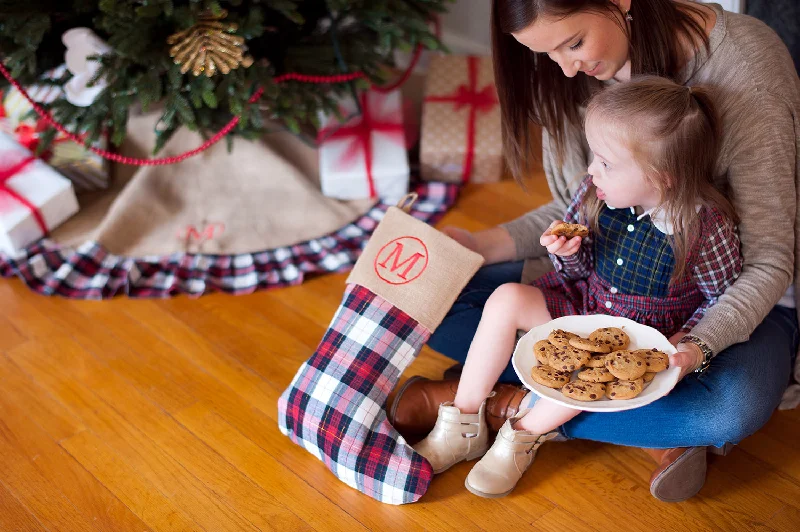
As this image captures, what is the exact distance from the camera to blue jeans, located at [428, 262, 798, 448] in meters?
1.34

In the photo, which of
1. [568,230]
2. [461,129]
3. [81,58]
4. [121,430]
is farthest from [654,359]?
[81,58]

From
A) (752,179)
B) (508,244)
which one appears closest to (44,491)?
(508,244)

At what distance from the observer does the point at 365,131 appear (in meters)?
2.43

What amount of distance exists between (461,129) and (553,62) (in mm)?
964

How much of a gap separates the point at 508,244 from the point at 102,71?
3.39 feet

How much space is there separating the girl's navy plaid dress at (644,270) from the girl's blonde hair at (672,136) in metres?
0.04

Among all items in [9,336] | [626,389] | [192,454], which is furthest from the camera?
[9,336]

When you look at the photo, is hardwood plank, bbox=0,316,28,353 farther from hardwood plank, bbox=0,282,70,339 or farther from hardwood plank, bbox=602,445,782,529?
hardwood plank, bbox=602,445,782,529

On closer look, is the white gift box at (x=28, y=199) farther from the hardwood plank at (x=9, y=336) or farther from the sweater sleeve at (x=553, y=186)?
the sweater sleeve at (x=553, y=186)

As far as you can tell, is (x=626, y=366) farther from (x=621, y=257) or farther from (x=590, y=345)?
(x=621, y=257)

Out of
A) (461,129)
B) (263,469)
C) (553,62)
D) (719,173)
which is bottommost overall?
(263,469)

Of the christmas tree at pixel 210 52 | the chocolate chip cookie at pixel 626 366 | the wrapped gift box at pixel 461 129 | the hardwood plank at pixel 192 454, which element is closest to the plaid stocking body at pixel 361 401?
the hardwood plank at pixel 192 454

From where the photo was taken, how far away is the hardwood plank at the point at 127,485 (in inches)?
56.6

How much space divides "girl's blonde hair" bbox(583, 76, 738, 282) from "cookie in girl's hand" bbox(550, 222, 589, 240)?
5.4 inches
